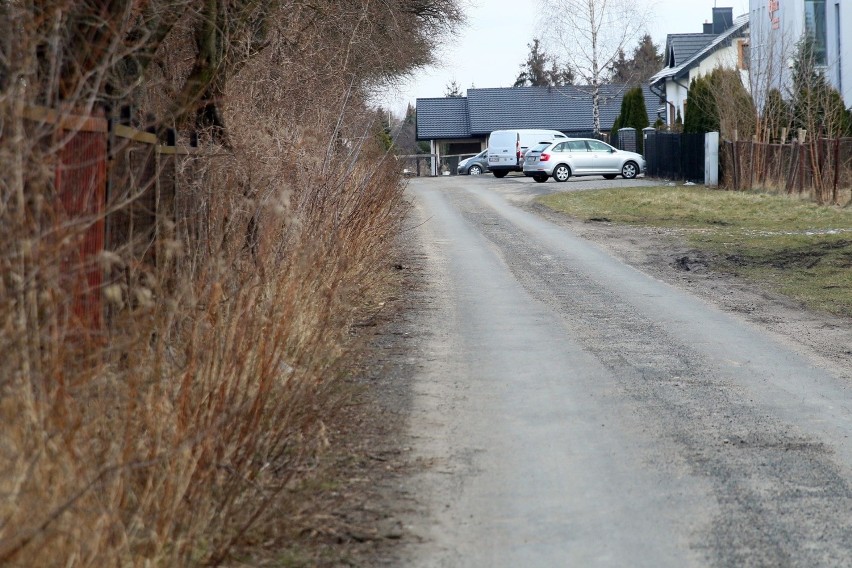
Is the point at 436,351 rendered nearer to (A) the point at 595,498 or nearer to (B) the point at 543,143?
(A) the point at 595,498

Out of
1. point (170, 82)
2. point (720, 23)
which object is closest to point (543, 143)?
point (720, 23)

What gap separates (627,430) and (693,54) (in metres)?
52.8

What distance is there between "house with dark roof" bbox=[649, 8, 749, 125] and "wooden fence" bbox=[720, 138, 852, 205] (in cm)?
1884

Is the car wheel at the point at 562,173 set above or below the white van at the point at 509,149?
below

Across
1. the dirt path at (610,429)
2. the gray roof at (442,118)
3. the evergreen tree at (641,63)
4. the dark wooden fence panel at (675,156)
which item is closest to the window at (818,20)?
the dark wooden fence panel at (675,156)

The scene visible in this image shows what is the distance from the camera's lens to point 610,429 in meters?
6.61

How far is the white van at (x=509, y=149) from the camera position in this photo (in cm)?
4328

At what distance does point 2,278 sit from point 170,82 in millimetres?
7892

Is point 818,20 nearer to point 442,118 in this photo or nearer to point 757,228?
point 757,228

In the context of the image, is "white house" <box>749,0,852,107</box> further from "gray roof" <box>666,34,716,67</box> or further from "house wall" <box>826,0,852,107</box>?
"gray roof" <box>666,34,716,67</box>

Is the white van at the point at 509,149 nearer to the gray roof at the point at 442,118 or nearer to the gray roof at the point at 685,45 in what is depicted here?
the gray roof at the point at 685,45

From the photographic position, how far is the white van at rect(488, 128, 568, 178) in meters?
43.3

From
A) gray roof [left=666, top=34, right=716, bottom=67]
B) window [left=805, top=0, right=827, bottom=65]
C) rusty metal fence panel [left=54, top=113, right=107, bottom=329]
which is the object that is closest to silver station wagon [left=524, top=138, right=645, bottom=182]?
window [left=805, top=0, right=827, bottom=65]

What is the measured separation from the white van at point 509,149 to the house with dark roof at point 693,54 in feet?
30.2
